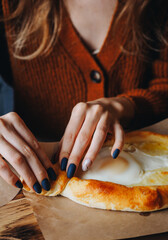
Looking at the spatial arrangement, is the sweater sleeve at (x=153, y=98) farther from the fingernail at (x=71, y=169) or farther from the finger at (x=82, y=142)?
the fingernail at (x=71, y=169)

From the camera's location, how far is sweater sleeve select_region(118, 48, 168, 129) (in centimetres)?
119

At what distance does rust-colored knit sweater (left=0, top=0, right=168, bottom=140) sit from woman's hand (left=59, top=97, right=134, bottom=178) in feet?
1.32

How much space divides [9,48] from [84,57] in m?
0.38

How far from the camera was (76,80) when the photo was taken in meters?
1.31

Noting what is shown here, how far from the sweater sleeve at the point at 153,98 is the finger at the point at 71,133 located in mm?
429

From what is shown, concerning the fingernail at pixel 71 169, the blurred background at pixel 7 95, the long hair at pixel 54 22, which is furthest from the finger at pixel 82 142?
the blurred background at pixel 7 95

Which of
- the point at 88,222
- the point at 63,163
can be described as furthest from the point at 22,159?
the point at 88,222

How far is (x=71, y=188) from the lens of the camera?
0.70 meters

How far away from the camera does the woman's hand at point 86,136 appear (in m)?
0.72

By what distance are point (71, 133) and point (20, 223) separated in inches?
10.8

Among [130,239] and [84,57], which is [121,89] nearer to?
[84,57]

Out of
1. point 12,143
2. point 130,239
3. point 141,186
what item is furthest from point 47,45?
point 130,239

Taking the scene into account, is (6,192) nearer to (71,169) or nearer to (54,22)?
(71,169)

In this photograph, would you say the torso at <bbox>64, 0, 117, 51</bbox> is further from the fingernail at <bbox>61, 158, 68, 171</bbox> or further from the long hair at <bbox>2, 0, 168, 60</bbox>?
the fingernail at <bbox>61, 158, 68, 171</bbox>
